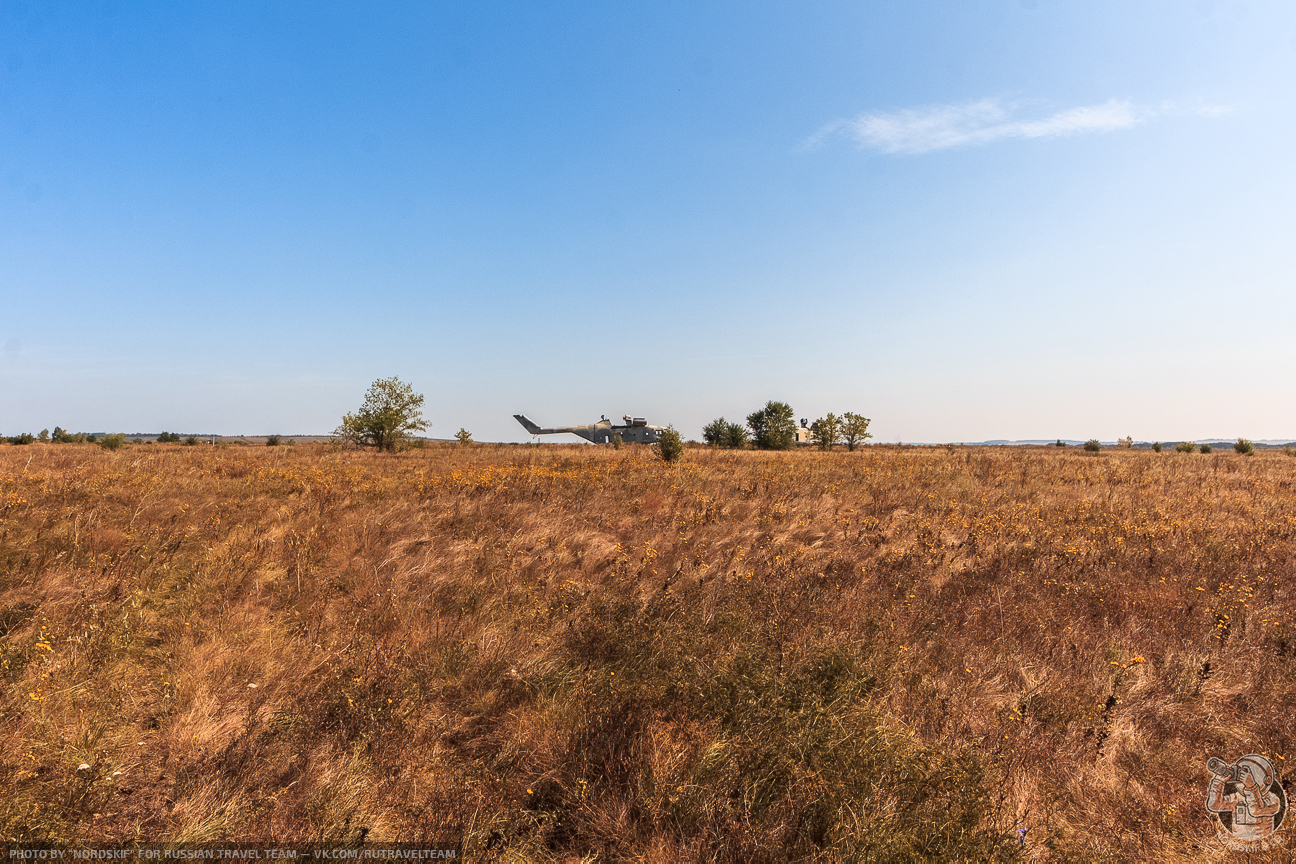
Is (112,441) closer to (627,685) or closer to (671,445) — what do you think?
(671,445)

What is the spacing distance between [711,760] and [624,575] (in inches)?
138

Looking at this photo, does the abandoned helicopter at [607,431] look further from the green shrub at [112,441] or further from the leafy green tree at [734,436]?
the green shrub at [112,441]

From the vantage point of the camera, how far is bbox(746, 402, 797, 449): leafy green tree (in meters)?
48.2

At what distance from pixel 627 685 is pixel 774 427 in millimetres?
47236

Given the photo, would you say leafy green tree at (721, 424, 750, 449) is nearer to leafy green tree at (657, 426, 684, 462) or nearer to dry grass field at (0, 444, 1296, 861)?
leafy green tree at (657, 426, 684, 462)

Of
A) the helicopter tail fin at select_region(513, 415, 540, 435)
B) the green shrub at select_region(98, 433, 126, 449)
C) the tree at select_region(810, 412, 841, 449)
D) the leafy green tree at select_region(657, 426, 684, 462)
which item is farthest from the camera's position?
the helicopter tail fin at select_region(513, 415, 540, 435)

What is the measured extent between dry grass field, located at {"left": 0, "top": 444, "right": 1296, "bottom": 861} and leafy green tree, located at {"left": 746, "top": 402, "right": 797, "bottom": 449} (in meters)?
39.6

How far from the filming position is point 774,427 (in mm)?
49656

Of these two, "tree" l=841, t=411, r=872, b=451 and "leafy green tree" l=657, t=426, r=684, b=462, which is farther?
"tree" l=841, t=411, r=872, b=451

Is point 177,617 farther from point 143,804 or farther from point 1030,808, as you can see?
Result: point 1030,808

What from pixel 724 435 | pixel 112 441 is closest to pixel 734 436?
pixel 724 435

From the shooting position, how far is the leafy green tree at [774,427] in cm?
4825

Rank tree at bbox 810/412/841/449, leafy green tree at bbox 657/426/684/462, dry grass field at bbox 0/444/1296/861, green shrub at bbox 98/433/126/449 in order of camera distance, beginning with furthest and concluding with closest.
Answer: tree at bbox 810/412/841/449 < green shrub at bbox 98/433/126/449 < leafy green tree at bbox 657/426/684/462 < dry grass field at bbox 0/444/1296/861

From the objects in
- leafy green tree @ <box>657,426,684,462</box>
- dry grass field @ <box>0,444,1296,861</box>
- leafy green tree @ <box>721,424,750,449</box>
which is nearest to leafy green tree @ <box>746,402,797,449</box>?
leafy green tree @ <box>721,424,750,449</box>
